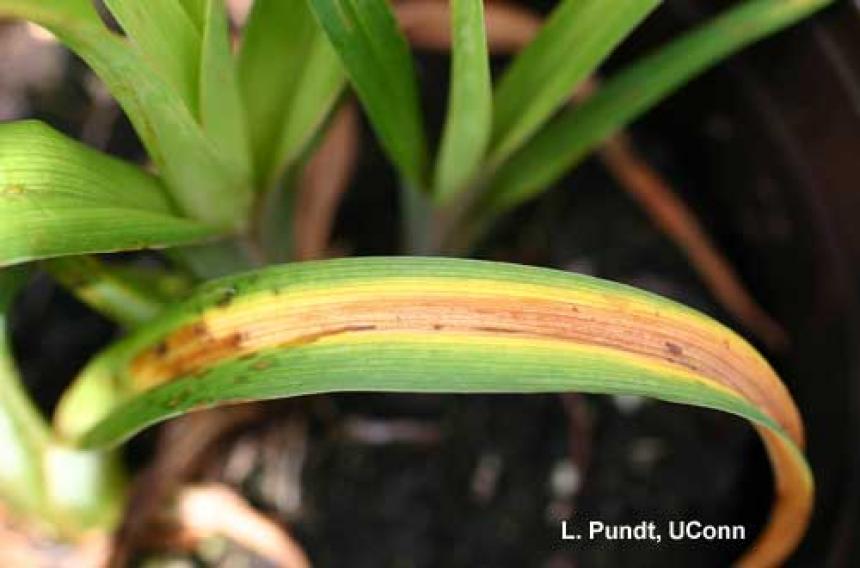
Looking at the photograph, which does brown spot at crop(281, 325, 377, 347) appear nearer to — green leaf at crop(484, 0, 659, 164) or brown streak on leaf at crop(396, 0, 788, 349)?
green leaf at crop(484, 0, 659, 164)

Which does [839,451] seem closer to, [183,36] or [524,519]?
[524,519]

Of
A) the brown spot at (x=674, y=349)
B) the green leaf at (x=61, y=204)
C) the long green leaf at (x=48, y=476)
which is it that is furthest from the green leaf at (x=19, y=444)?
the brown spot at (x=674, y=349)

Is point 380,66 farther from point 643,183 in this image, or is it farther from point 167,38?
point 643,183

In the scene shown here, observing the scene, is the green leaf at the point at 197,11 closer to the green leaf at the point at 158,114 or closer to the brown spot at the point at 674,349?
the green leaf at the point at 158,114

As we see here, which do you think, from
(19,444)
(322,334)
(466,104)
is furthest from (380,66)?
(19,444)

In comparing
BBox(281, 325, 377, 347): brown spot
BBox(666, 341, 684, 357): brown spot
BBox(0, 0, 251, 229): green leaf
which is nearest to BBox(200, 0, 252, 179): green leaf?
BBox(0, 0, 251, 229): green leaf

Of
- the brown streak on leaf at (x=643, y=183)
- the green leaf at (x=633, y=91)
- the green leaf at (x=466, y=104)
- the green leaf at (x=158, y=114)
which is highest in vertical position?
the brown streak on leaf at (x=643, y=183)
